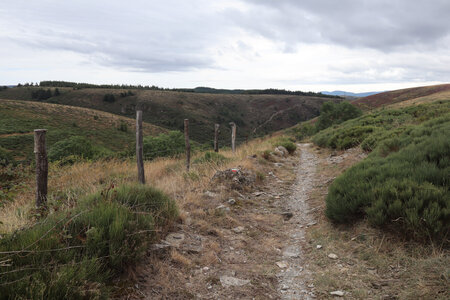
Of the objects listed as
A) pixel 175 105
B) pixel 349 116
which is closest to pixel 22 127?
pixel 349 116

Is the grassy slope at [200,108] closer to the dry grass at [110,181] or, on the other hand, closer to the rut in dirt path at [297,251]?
the dry grass at [110,181]

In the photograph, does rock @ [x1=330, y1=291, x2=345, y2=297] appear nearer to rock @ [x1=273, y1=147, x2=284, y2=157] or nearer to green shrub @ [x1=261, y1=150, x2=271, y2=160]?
green shrub @ [x1=261, y1=150, x2=271, y2=160]

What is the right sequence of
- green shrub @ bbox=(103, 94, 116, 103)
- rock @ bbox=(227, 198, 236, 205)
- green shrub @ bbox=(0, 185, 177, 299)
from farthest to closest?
green shrub @ bbox=(103, 94, 116, 103), rock @ bbox=(227, 198, 236, 205), green shrub @ bbox=(0, 185, 177, 299)

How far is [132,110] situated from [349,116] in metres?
97.5

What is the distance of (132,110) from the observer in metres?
111

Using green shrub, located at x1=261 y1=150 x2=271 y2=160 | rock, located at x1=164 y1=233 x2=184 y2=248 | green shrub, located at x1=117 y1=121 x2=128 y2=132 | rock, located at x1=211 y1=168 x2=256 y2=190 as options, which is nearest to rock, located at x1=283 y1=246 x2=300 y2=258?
rock, located at x1=164 y1=233 x2=184 y2=248

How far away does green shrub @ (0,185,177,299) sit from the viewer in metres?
1.95

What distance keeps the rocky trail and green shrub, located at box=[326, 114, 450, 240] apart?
2.97 ft

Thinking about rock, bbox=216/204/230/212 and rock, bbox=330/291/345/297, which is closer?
rock, bbox=330/291/345/297

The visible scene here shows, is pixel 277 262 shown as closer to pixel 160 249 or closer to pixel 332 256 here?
pixel 332 256

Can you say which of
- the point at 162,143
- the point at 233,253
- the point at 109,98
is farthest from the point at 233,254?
the point at 109,98

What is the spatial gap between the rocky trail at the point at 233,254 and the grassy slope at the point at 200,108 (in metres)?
77.4

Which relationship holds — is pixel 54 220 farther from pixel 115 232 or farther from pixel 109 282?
pixel 109 282

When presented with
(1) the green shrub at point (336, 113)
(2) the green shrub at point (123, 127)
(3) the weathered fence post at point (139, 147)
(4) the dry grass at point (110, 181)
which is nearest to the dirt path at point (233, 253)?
(4) the dry grass at point (110, 181)
